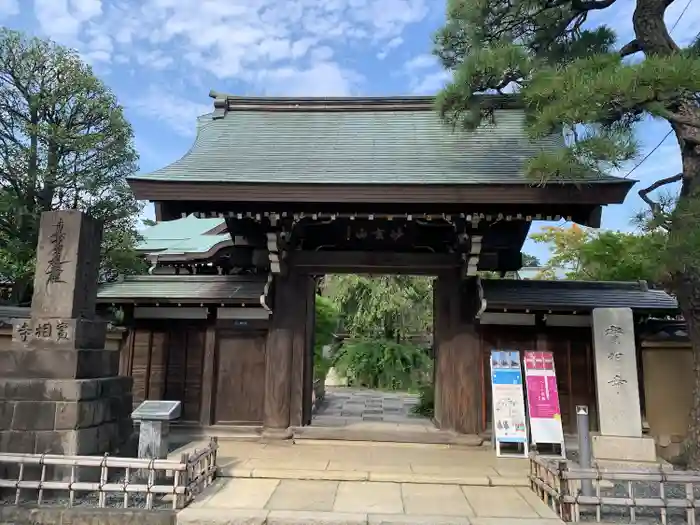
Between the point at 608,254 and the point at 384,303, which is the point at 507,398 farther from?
the point at 384,303

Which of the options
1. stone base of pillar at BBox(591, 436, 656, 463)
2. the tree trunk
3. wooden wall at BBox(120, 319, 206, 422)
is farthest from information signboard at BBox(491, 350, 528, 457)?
wooden wall at BBox(120, 319, 206, 422)

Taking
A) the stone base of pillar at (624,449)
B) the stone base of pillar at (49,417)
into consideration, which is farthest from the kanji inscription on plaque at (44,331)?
the stone base of pillar at (624,449)

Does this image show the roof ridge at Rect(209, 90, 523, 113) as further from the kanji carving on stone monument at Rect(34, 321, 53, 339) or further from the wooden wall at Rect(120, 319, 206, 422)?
the kanji carving on stone monument at Rect(34, 321, 53, 339)

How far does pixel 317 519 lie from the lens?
442cm

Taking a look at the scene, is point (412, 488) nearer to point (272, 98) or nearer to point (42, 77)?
point (272, 98)

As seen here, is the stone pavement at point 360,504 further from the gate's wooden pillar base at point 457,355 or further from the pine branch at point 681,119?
the pine branch at point 681,119

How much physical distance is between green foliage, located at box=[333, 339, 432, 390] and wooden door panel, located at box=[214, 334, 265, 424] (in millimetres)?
9862

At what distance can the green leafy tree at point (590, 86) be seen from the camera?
5.02 metres

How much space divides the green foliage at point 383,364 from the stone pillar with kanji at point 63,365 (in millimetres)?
12188

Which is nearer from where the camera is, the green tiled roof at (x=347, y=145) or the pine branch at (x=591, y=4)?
the pine branch at (x=591, y=4)

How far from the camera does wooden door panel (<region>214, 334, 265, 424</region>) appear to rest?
8156 mm

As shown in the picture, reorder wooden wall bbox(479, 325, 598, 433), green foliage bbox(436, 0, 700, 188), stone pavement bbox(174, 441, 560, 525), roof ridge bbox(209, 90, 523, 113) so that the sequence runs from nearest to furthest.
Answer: stone pavement bbox(174, 441, 560, 525), green foliage bbox(436, 0, 700, 188), wooden wall bbox(479, 325, 598, 433), roof ridge bbox(209, 90, 523, 113)

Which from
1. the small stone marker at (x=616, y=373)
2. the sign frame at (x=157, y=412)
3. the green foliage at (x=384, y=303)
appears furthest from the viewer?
the green foliage at (x=384, y=303)

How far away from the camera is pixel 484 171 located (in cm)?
736
